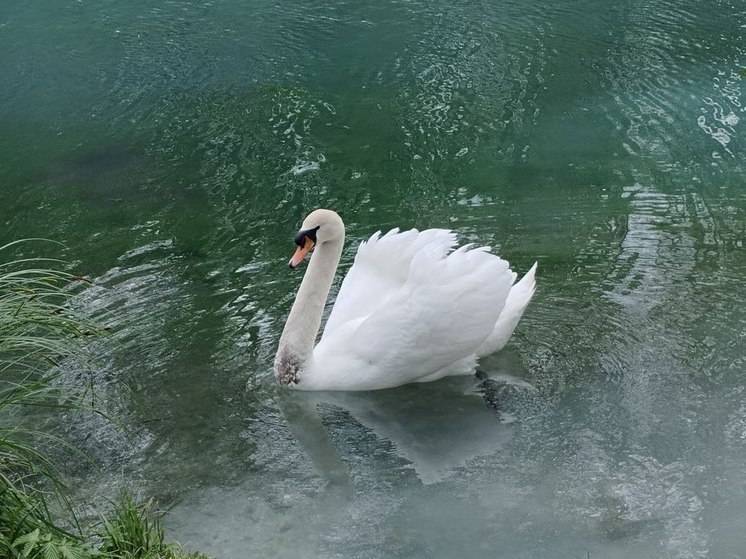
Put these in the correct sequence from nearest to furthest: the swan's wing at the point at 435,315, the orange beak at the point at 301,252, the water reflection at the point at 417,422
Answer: the water reflection at the point at 417,422 → the swan's wing at the point at 435,315 → the orange beak at the point at 301,252

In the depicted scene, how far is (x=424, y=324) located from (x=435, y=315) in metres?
0.07

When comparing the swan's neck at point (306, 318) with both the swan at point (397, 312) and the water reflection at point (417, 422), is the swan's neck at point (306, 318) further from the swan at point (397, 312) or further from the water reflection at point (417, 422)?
the water reflection at point (417, 422)

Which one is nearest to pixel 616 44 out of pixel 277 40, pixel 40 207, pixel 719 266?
pixel 277 40

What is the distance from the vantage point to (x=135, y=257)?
293 inches

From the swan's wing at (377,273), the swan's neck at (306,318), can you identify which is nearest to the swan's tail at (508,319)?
the swan's wing at (377,273)

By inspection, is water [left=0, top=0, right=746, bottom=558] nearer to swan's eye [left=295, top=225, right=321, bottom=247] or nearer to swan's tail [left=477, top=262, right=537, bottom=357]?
swan's tail [left=477, top=262, right=537, bottom=357]

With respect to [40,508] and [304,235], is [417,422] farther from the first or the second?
[40,508]

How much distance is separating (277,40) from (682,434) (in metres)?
8.86

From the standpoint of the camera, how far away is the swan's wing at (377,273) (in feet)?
19.3

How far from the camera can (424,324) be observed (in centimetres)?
549

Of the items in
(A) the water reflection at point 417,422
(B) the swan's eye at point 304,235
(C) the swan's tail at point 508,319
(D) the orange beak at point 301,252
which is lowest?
(A) the water reflection at point 417,422

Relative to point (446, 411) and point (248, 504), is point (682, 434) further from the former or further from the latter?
point (248, 504)

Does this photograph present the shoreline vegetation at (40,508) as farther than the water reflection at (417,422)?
No

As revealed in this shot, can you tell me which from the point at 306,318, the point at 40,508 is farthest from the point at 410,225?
the point at 40,508
